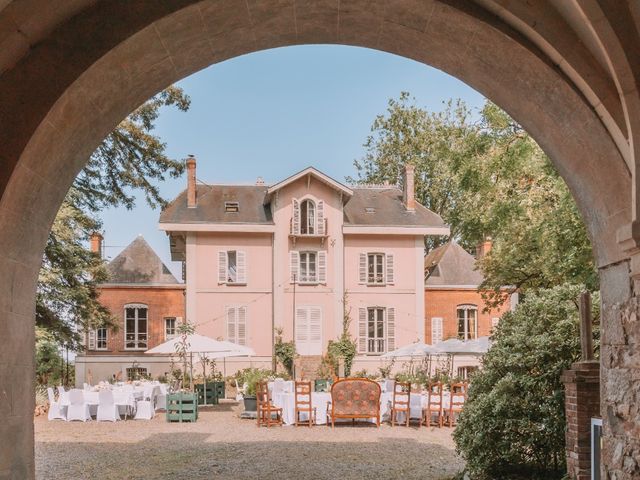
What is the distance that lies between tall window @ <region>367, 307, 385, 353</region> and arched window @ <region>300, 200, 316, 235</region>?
4063 millimetres

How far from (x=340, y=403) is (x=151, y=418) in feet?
18.1

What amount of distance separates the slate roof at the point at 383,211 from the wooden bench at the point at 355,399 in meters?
15.2

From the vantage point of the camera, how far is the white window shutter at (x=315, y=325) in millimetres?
30391

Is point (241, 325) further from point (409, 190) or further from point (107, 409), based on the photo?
point (107, 409)

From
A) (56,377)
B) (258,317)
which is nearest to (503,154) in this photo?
(258,317)

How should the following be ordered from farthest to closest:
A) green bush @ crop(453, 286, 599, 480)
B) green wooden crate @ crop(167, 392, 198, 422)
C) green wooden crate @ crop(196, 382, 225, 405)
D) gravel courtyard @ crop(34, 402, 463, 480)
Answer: green wooden crate @ crop(196, 382, 225, 405)
green wooden crate @ crop(167, 392, 198, 422)
gravel courtyard @ crop(34, 402, 463, 480)
green bush @ crop(453, 286, 599, 480)

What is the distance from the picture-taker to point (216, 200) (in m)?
32.1

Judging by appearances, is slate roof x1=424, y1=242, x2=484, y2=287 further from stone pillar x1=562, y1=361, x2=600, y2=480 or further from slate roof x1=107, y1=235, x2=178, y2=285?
stone pillar x1=562, y1=361, x2=600, y2=480

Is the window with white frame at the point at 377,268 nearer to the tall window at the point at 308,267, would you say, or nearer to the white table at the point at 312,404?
the tall window at the point at 308,267

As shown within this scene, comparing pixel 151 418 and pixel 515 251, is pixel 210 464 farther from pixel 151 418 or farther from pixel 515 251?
pixel 515 251

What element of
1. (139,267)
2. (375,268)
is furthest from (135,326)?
(375,268)

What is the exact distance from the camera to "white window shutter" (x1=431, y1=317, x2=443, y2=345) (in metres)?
32.1

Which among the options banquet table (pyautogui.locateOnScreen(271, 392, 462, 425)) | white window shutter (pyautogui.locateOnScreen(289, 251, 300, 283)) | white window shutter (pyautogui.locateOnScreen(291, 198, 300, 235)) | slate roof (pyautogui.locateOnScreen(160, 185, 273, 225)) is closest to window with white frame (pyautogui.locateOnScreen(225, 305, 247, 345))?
white window shutter (pyautogui.locateOnScreen(289, 251, 300, 283))

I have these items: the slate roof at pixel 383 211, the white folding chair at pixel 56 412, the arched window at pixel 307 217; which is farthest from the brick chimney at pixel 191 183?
the white folding chair at pixel 56 412
